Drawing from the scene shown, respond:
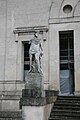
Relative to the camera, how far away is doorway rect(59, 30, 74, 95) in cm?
1992

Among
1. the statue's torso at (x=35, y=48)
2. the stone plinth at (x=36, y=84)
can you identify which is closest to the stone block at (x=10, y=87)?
the statue's torso at (x=35, y=48)

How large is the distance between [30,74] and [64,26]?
7.06m

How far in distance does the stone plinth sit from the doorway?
22.0 ft

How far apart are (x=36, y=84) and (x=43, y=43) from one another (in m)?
6.84

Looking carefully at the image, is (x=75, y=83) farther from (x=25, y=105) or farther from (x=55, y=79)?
(x=25, y=105)

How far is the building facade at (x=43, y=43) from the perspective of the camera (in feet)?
63.1

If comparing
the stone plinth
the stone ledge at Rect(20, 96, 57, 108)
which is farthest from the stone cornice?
the stone ledge at Rect(20, 96, 57, 108)

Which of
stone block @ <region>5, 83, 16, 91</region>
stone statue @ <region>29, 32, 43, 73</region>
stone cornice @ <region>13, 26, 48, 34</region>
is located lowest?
stone block @ <region>5, 83, 16, 91</region>

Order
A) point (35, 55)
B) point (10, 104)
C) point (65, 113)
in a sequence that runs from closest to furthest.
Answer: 1. point (35, 55)
2. point (65, 113)
3. point (10, 104)

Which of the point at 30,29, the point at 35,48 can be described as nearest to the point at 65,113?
the point at 35,48

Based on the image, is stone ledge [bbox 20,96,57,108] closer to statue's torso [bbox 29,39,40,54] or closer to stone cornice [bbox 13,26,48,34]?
statue's torso [bbox 29,39,40,54]

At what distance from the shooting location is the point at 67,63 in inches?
792

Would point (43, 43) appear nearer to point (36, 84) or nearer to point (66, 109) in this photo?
point (66, 109)

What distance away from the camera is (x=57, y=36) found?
19594 mm
